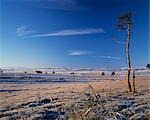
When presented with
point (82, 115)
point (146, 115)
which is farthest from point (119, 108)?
point (82, 115)

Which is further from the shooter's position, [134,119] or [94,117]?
[134,119]

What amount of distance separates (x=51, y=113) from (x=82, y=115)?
9828 mm

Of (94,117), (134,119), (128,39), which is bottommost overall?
(134,119)

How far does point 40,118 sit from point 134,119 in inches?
139

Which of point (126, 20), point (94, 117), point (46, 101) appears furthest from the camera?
point (126, 20)

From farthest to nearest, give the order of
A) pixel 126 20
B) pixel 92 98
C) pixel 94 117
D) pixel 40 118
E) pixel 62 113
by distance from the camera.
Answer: pixel 126 20, pixel 62 113, pixel 40 118, pixel 94 117, pixel 92 98

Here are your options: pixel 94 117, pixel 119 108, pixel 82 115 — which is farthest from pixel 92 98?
pixel 119 108

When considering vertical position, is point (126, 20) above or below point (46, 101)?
above

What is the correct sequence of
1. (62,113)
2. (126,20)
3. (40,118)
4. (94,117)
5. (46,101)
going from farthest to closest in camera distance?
1. (126,20)
2. (46,101)
3. (62,113)
4. (40,118)
5. (94,117)

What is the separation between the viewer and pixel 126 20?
26.9 m

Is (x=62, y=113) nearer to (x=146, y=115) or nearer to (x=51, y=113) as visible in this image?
(x=51, y=113)

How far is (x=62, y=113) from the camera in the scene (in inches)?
559

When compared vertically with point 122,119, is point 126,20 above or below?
above

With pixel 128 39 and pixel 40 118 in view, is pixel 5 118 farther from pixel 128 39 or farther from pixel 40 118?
pixel 128 39
